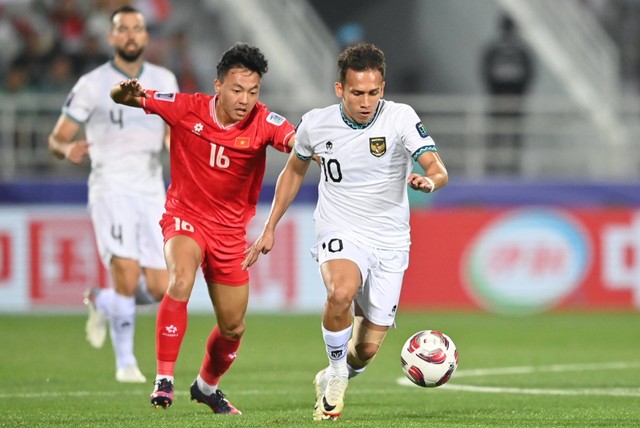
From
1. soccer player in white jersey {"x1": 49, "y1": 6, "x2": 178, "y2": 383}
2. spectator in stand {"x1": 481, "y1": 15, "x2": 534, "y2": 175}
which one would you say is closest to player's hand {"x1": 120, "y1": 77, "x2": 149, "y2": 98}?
soccer player in white jersey {"x1": 49, "y1": 6, "x2": 178, "y2": 383}

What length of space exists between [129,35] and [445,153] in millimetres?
8748

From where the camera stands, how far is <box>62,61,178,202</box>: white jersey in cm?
1058

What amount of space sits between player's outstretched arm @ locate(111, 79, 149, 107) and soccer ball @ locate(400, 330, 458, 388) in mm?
2326

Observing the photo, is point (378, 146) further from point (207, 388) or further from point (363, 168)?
point (207, 388)

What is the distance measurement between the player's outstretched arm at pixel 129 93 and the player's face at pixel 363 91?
1332 millimetres

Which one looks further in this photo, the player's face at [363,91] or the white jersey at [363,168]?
the white jersey at [363,168]

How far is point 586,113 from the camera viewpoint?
759 inches

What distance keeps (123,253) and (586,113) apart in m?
10.6

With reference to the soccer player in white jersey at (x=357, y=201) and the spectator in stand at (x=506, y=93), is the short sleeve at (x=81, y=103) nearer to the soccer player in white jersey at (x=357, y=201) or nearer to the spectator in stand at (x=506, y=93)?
the soccer player in white jersey at (x=357, y=201)

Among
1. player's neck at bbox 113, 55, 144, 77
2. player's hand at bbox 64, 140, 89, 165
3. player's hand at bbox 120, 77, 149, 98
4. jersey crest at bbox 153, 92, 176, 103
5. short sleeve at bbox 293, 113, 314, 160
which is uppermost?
player's neck at bbox 113, 55, 144, 77

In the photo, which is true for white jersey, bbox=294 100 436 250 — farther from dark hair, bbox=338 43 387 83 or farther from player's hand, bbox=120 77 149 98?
player's hand, bbox=120 77 149 98

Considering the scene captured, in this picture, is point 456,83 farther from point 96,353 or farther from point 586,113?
point 96,353

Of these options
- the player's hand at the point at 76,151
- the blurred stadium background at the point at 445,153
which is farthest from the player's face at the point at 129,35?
the blurred stadium background at the point at 445,153

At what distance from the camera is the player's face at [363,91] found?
7.75m
